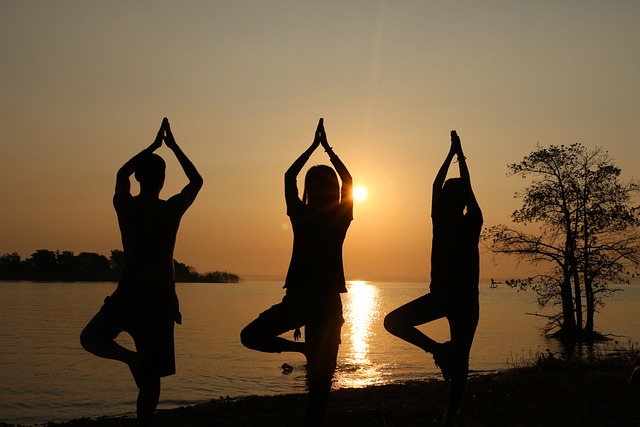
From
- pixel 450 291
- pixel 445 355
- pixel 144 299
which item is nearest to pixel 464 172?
pixel 450 291

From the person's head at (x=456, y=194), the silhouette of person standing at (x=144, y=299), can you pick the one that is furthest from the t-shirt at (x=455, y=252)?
the silhouette of person standing at (x=144, y=299)

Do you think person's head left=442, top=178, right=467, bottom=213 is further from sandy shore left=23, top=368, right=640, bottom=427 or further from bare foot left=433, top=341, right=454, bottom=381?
sandy shore left=23, top=368, right=640, bottom=427

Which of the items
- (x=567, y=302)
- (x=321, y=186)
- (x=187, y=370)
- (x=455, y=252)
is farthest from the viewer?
(x=567, y=302)

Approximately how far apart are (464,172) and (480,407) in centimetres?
432

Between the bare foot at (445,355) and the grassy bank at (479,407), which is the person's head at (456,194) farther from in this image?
the grassy bank at (479,407)

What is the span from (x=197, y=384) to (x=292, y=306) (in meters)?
19.5

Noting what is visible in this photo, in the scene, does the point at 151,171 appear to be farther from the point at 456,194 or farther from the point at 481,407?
the point at 481,407

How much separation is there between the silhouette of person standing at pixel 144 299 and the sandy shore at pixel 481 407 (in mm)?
3741

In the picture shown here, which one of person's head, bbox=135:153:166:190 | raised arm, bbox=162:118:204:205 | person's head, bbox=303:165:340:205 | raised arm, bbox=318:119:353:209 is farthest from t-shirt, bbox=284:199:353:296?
person's head, bbox=135:153:166:190

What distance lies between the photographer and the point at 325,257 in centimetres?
591

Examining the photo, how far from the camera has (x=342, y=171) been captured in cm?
635

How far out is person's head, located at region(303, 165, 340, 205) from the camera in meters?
6.11

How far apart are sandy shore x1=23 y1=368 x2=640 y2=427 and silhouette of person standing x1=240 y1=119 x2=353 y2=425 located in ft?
9.65

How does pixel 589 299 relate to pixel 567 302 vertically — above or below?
above
